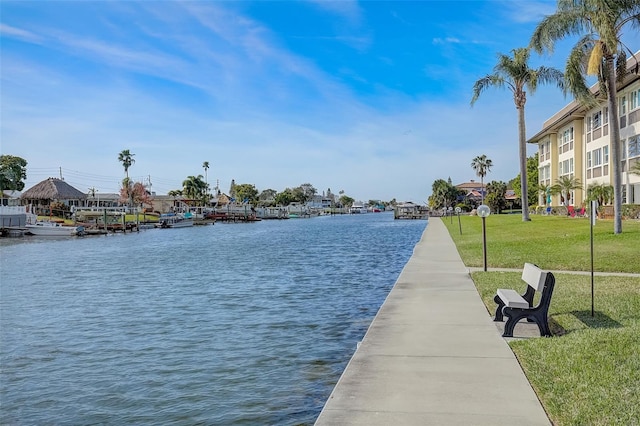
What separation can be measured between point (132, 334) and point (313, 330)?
401cm

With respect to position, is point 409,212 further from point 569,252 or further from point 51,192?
point 569,252

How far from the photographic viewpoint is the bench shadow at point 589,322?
898 cm

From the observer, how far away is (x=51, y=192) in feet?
346

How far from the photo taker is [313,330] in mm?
11469

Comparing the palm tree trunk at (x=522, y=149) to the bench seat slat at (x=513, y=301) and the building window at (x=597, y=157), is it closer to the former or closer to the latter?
the building window at (x=597, y=157)

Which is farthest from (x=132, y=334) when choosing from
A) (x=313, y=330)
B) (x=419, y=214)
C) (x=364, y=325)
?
(x=419, y=214)

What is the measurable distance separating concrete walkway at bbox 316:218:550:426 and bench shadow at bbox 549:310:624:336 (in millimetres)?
1013

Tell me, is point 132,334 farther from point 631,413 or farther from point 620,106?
point 620,106

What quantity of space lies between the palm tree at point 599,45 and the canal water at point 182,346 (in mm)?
13505

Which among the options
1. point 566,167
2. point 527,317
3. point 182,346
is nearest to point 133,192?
point 566,167

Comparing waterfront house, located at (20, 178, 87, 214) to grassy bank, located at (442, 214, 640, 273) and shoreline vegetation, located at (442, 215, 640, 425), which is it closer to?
grassy bank, located at (442, 214, 640, 273)

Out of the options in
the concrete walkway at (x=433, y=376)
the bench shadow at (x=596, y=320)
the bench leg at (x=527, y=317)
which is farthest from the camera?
the bench shadow at (x=596, y=320)

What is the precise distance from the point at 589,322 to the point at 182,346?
7.55 metres

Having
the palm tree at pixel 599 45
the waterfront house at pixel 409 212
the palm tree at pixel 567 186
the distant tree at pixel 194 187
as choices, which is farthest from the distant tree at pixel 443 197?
the palm tree at pixel 599 45
